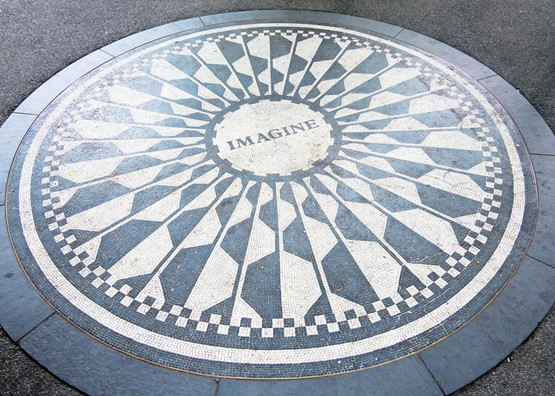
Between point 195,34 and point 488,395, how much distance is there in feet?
19.5

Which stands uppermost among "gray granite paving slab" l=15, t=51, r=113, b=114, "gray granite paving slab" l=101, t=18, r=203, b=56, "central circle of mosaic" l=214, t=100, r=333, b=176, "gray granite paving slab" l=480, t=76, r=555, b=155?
"gray granite paving slab" l=101, t=18, r=203, b=56

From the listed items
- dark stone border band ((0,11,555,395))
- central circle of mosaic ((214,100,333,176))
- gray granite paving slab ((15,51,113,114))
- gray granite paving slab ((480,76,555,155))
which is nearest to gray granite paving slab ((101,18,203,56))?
gray granite paving slab ((15,51,113,114))

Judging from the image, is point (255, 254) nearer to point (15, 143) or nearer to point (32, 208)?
point (32, 208)

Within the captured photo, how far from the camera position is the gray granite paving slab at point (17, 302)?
402cm

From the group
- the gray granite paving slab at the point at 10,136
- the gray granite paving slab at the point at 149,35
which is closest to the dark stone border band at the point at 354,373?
the gray granite paving slab at the point at 10,136

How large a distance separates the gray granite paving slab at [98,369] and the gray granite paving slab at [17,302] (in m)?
0.12

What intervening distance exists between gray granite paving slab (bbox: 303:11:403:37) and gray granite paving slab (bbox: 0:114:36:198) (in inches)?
163

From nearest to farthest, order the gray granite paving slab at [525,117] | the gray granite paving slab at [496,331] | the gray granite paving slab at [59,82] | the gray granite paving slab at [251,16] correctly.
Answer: the gray granite paving slab at [496,331] < the gray granite paving slab at [525,117] < the gray granite paving slab at [59,82] < the gray granite paving slab at [251,16]

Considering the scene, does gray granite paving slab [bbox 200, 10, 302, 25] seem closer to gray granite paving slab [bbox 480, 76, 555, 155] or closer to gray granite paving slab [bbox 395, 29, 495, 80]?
gray granite paving slab [bbox 395, 29, 495, 80]

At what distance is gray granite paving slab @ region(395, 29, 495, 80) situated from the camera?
6363 millimetres

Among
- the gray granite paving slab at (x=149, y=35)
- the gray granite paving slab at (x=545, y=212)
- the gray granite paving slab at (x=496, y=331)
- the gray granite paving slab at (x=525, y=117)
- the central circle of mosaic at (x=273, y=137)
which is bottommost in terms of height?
the gray granite paving slab at (x=496, y=331)

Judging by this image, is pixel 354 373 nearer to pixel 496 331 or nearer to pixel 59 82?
pixel 496 331

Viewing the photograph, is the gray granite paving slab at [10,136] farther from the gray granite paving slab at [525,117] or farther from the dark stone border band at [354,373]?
the gray granite paving slab at [525,117]

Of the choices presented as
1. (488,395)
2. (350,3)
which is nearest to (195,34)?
(350,3)
